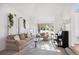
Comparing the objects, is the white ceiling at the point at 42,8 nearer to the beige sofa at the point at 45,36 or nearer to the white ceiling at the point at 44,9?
the white ceiling at the point at 44,9

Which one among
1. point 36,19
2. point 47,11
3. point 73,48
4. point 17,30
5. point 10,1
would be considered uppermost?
point 10,1

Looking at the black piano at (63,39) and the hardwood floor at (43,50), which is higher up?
the black piano at (63,39)

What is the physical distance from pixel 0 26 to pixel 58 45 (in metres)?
0.97

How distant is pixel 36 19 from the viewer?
2.04 metres

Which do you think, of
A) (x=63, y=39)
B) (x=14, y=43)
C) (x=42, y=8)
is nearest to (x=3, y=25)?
(x=14, y=43)

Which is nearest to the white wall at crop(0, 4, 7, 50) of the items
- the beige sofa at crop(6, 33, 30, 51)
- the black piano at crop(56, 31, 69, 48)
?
the beige sofa at crop(6, 33, 30, 51)

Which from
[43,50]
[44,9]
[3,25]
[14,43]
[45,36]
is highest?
A: [44,9]

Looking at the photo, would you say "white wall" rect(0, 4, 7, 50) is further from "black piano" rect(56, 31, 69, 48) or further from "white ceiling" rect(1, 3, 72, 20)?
"black piano" rect(56, 31, 69, 48)

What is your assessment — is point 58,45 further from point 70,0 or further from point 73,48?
point 70,0

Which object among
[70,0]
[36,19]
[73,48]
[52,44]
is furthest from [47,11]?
[73,48]

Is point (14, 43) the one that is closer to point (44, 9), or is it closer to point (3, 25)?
point (3, 25)

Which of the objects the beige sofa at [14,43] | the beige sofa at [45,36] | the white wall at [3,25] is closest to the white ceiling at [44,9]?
the white wall at [3,25]

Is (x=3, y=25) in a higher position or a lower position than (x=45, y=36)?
higher

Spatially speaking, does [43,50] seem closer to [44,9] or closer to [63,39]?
[63,39]
